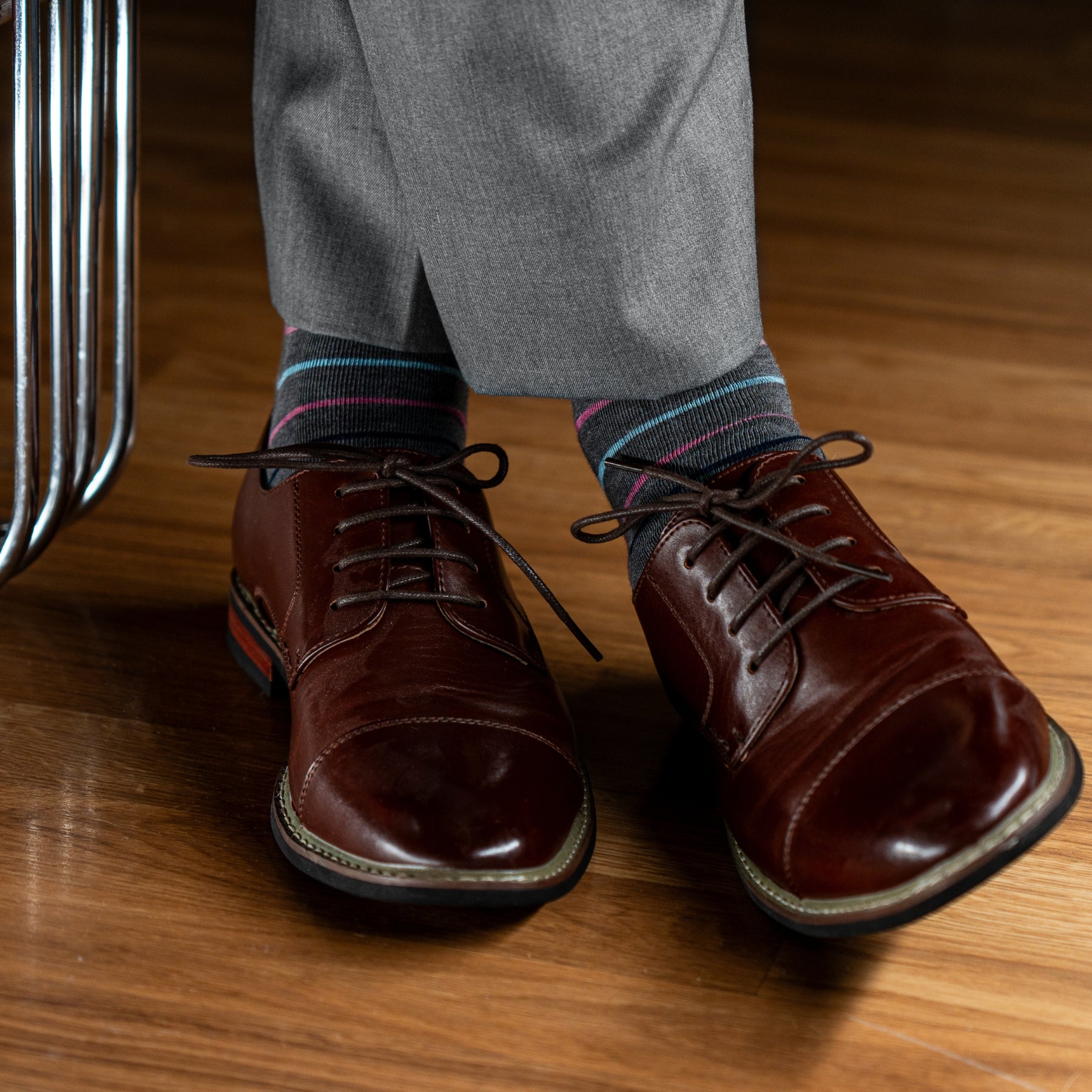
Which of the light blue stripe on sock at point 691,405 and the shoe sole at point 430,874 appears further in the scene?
the light blue stripe on sock at point 691,405

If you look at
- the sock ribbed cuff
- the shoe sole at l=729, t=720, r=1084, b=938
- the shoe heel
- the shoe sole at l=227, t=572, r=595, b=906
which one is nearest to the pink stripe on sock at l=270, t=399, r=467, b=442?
the sock ribbed cuff

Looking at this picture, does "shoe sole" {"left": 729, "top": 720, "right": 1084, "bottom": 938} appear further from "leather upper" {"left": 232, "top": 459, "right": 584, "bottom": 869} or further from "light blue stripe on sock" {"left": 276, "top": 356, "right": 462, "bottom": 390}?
"light blue stripe on sock" {"left": 276, "top": 356, "right": 462, "bottom": 390}

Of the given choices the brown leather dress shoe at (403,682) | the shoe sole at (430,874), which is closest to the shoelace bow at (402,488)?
the brown leather dress shoe at (403,682)

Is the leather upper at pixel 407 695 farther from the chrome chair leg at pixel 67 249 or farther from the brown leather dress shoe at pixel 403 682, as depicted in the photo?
the chrome chair leg at pixel 67 249

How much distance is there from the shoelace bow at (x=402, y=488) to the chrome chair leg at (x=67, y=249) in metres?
0.12

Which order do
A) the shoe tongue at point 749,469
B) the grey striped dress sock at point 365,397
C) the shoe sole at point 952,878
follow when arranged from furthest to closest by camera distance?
the grey striped dress sock at point 365,397
the shoe tongue at point 749,469
the shoe sole at point 952,878

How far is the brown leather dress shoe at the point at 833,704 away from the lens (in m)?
0.50

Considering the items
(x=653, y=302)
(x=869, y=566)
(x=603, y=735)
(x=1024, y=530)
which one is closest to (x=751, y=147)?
(x=653, y=302)

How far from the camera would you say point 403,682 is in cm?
59

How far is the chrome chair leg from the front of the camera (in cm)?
67

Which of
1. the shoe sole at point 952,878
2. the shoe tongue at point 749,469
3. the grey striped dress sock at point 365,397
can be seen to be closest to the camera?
the shoe sole at point 952,878

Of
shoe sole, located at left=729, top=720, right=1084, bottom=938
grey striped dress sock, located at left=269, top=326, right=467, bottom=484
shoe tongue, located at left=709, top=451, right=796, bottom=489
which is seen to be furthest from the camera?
grey striped dress sock, located at left=269, top=326, right=467, bottom=484

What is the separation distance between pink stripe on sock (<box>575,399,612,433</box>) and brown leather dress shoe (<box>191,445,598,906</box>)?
50mm

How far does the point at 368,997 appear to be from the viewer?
521 mm
